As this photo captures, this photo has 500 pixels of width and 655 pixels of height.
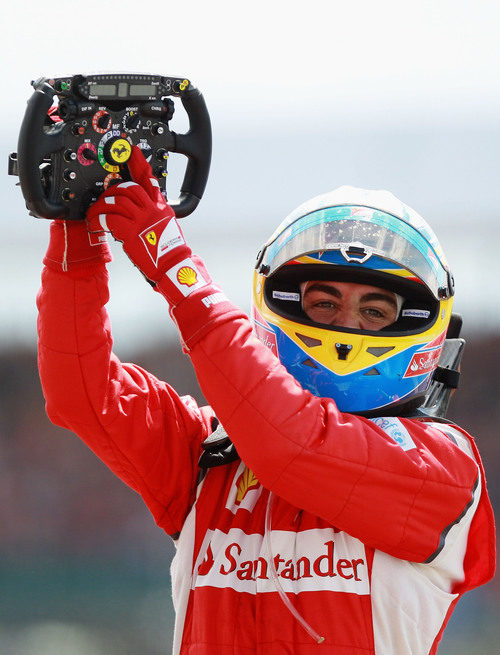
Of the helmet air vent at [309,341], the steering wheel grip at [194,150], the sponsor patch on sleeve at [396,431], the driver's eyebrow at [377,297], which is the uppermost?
the steering wheel grip at [194,150]

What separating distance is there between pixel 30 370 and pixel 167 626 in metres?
2.37

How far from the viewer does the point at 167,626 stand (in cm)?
655

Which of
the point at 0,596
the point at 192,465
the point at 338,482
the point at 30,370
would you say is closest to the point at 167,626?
the point at 0,596

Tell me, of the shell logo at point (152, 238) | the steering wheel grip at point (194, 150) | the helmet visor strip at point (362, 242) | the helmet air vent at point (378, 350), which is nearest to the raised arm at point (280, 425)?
the shell logo at point (152, 238)

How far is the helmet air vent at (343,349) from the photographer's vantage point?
2.78 meters

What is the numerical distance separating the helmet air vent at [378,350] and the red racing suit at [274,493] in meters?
0.23

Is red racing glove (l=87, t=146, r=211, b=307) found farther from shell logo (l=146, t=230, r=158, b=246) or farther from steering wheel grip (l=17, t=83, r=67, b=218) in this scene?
steering wheel grip (l=17, t=83, r=67, b=218)

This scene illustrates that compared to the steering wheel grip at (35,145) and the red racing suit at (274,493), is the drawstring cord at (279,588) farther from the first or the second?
the steering wheel grip at (35,145)

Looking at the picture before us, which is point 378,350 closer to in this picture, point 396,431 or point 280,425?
point 396,431

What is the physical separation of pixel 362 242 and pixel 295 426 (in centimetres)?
65

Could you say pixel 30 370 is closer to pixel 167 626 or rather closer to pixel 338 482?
pixel 167 626

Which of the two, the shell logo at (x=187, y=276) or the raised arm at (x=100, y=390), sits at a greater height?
the shell logo at (x=187, y=276)

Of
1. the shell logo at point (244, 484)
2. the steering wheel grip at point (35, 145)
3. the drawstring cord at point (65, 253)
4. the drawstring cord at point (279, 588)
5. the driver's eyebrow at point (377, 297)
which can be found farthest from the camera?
the driver's eyebrow at point (377, 297)

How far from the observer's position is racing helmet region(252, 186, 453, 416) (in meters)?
2.80
